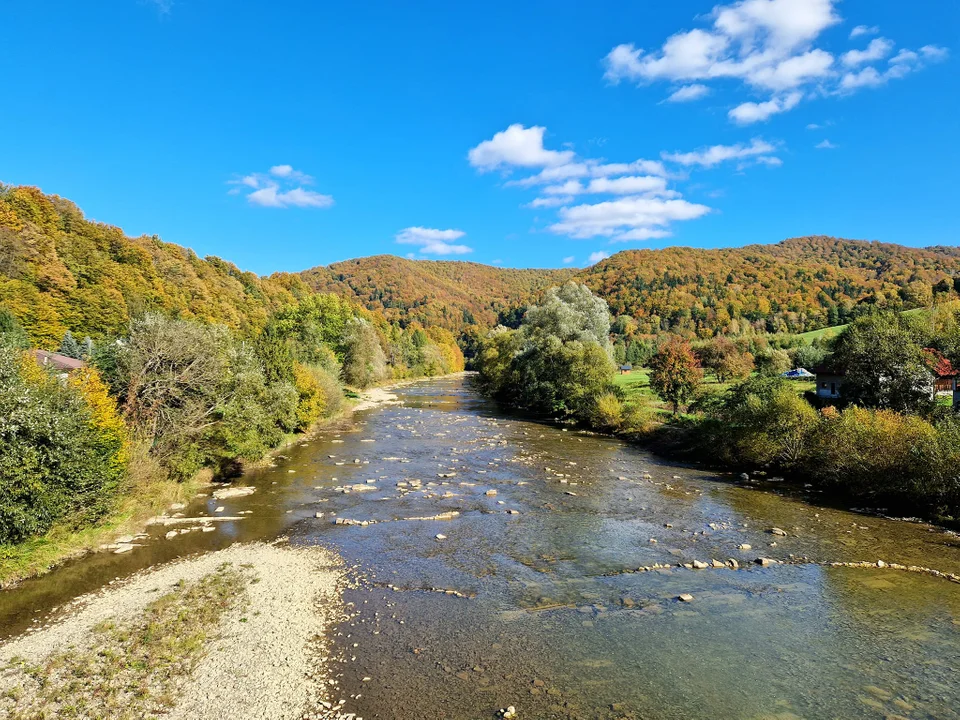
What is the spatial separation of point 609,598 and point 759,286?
135 meters

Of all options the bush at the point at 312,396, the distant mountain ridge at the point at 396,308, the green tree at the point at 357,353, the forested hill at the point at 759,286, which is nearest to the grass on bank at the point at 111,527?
the bush at the point at 312,396

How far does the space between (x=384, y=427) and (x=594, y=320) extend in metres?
25.4

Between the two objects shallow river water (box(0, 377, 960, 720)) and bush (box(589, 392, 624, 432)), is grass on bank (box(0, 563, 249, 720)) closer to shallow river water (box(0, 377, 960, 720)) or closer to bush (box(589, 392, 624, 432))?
shallow river water (box(0, 377, 960, 720))

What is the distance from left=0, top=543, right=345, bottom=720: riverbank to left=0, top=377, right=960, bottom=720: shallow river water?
0.82m

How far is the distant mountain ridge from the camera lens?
2466 inches

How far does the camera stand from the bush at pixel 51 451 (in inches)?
550

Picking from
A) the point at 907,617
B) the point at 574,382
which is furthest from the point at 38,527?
the point at 574,382

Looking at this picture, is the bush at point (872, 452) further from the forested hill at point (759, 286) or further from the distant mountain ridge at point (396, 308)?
the forested hill at point (759, 286)

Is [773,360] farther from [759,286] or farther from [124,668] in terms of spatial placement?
[759,286]

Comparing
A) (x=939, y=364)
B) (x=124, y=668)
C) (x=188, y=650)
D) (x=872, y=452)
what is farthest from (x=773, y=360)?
(x=124, y=668)

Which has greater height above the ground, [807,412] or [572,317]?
[572,317]

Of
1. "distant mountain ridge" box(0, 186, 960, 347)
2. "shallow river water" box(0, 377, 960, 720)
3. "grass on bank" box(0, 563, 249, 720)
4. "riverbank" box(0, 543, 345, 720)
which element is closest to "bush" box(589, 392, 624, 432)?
"shallow river water" box(0, 377, 960, 720)

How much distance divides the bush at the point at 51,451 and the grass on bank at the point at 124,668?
487 centimetres

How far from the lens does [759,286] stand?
129 meters
